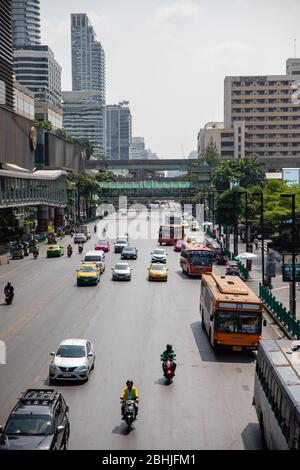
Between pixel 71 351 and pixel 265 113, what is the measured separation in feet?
584

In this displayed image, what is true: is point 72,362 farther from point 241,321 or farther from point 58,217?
point 58,217

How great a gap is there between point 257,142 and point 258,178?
244 feet

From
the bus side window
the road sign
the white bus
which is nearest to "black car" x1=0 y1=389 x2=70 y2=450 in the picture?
the white bus

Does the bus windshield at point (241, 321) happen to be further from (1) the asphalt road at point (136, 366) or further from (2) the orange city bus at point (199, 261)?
(2) the orange city bus at point (199, 261)

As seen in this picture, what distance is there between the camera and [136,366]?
25359mm

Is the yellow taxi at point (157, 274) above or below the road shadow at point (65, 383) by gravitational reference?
above

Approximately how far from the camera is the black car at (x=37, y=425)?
49.5 ft

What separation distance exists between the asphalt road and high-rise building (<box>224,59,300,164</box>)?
6001 inches

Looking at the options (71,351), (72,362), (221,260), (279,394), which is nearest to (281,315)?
(71,351)

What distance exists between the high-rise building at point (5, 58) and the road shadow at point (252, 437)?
90.6 meters

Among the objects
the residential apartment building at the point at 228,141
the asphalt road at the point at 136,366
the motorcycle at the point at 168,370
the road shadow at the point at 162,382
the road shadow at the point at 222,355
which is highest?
the residential apartment building at the point at 228,141

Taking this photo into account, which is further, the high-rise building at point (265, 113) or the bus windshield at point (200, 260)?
the high-rise building at point (265, 113)

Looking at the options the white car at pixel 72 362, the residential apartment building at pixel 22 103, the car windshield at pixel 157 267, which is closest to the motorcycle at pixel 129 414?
the white car at pixel 72 362

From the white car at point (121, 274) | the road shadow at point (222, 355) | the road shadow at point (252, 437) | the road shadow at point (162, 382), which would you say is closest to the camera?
the road shadow at point (252, 437)
